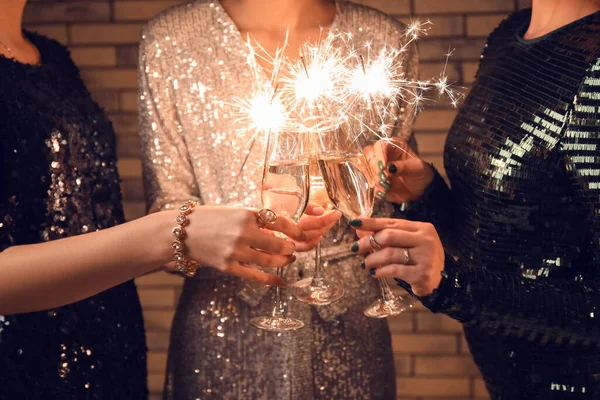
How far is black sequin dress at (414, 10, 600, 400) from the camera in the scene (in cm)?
126

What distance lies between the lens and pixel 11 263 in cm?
129

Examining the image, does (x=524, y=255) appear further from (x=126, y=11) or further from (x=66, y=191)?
(x=126, y=11)

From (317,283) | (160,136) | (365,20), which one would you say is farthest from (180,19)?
(317,283)

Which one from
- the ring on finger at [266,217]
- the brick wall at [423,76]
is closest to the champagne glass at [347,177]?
the ring on finger at [266,217]

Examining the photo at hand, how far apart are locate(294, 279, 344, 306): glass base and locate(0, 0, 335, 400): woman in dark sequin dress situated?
99mm

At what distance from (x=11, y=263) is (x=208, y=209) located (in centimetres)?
37

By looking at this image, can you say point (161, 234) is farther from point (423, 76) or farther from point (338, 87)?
point (423, 76)

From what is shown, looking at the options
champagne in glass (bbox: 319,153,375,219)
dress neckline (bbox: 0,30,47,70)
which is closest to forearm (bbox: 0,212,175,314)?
champagne in glass (bbox: 319,153,375,219)

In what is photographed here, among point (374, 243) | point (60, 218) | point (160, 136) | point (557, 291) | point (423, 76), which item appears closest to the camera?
point (374, 243)

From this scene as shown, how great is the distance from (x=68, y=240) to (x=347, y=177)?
1.67 feet

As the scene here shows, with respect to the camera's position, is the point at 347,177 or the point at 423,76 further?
the point at 423,76

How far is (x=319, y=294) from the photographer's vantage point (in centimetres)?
135

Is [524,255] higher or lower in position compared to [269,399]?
higher

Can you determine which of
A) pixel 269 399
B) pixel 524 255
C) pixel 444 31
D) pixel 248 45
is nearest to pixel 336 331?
pixel 269 399
